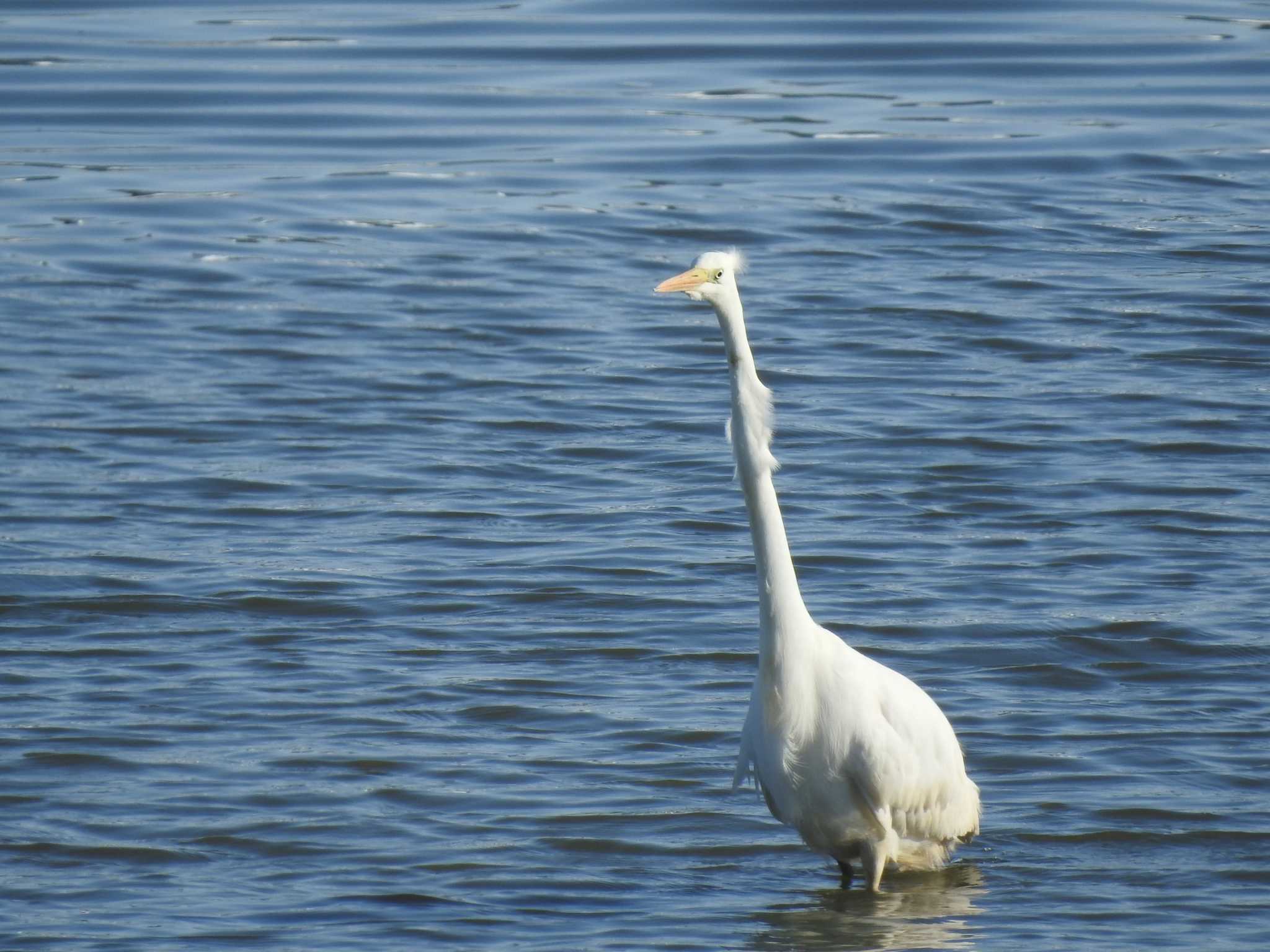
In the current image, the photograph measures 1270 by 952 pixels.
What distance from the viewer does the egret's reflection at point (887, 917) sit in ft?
19.7

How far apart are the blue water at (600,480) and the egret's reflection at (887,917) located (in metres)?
0.02

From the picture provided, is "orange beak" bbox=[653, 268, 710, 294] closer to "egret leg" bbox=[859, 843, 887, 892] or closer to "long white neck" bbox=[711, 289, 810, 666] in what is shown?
"long white neck" bbox=[711, 289, 810, 666]

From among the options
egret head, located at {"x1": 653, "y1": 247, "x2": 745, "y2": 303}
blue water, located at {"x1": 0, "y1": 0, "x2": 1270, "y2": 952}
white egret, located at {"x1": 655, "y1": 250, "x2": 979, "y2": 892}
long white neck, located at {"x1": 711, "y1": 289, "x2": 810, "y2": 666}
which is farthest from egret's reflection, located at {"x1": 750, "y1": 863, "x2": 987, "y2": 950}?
egret head, located at {"x1": 653, "y1": 247, "x2": 745, "y2": 303}

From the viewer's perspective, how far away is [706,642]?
323 inches

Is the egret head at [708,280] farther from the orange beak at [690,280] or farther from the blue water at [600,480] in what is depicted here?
the blue water at [600,480]

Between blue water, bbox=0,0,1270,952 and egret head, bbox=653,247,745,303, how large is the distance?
1787mm

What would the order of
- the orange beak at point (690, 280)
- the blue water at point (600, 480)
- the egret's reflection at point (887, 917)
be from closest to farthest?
the orange beak at point (690, 280)
the egret's reflection at point (887, 917)
the blue water at point (600, 480)

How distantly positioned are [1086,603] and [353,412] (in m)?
4.38

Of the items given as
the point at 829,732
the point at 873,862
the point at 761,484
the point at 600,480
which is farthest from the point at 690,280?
the point at 600,480

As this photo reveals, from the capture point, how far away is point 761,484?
236 inches

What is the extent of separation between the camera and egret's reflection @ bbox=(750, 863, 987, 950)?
6.00m

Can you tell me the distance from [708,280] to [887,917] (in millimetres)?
1979

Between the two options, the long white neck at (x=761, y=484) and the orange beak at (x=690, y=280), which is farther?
the long white neck at (x=761, y=484)

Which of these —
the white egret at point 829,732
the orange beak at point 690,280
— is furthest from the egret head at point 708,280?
the white egret at point 829,732
